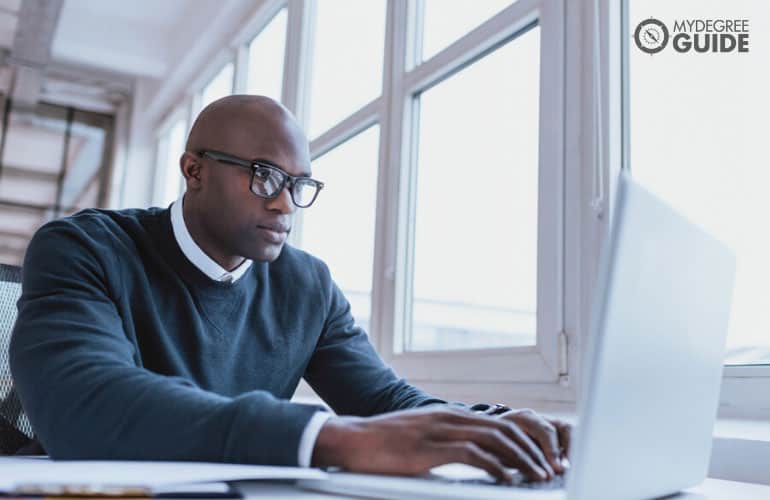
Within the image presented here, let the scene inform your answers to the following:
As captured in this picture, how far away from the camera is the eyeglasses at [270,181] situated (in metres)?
1.30

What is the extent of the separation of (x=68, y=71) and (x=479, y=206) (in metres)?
3.84

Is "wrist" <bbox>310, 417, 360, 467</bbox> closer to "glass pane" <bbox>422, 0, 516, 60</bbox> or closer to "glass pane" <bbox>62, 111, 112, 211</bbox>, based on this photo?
"glass pane" <bbox>422, 0, 516, 60</bbox>

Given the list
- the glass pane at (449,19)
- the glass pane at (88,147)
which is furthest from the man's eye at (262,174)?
the glass pane at (88,147)

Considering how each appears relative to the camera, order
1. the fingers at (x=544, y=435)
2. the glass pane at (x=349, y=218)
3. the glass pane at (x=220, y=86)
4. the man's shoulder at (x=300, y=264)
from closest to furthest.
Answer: the fingers at (x=544, y=435), the man's shoulder at (x=300, y=264), the glass pane at (x=349, y=218), the glass pane at (x=220, y=86)

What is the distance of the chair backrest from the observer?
51.9 inches

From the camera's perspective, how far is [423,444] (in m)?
0.71

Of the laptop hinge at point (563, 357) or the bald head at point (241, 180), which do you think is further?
the laptop hinge at point (563, 357)

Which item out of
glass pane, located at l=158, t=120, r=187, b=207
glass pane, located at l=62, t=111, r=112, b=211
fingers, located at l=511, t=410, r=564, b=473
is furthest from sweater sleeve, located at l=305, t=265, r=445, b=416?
glass pane, located at l=62, t=111, r=112, b=211

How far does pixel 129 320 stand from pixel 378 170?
4.15 feet

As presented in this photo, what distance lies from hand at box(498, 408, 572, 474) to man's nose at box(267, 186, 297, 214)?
1.93 feet

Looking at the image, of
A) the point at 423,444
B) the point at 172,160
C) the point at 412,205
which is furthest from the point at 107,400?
the point at 172,160

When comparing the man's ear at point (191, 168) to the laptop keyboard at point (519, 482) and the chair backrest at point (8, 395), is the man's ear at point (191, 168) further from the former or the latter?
the laptop keyboard at point (519, 482)

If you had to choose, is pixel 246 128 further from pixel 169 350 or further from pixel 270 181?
pixel 169 350

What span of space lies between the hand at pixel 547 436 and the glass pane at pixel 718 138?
56 cm
